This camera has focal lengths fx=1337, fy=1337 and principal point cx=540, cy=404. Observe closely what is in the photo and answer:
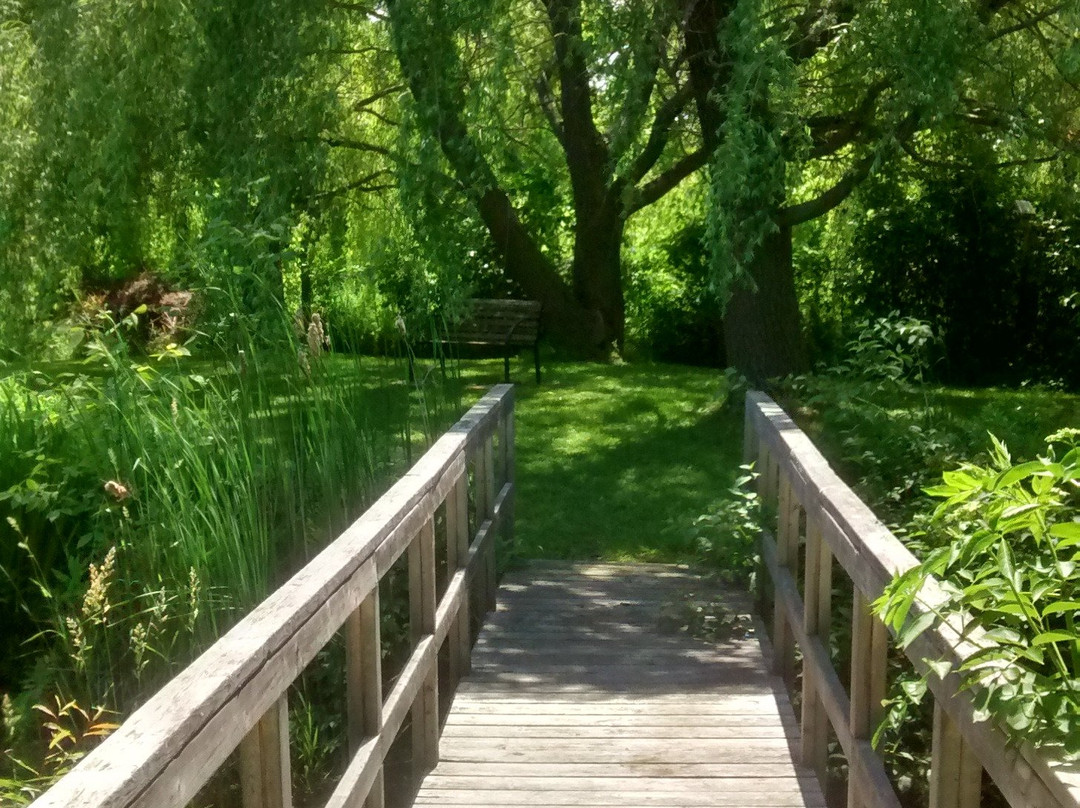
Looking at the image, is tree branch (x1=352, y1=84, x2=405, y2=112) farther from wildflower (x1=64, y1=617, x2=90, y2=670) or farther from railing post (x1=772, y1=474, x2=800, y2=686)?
wildflower (x1=64, y1=617, x2=90, y2=670)

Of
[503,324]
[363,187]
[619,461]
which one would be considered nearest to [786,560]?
[619,461]

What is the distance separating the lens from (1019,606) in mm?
1824

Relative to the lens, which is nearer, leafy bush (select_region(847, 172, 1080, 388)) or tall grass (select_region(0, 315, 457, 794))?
tall grass (select_region(0, 315, 457, 794))

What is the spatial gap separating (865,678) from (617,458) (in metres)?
6.68

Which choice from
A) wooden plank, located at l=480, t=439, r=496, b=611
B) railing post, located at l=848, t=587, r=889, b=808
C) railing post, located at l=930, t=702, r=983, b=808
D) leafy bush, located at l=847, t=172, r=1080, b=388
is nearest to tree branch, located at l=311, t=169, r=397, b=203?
leafy bush, located at l=847, t=172, r=1080, b=388

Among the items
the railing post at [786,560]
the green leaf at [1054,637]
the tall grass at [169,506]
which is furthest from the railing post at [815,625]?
the green leaf at [1054,637]

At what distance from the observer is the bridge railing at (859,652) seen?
73.4 inches

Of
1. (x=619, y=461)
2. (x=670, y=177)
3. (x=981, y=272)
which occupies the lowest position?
(x=619, y=461)

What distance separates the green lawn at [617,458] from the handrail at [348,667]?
1.58 m

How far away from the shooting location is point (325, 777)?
4137 millimetres

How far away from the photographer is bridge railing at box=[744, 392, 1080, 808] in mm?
1865

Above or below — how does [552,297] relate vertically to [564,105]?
below

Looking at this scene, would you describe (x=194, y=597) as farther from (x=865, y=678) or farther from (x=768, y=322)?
(x=768, y=322)

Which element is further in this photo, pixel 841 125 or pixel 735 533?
pixel 841 125
